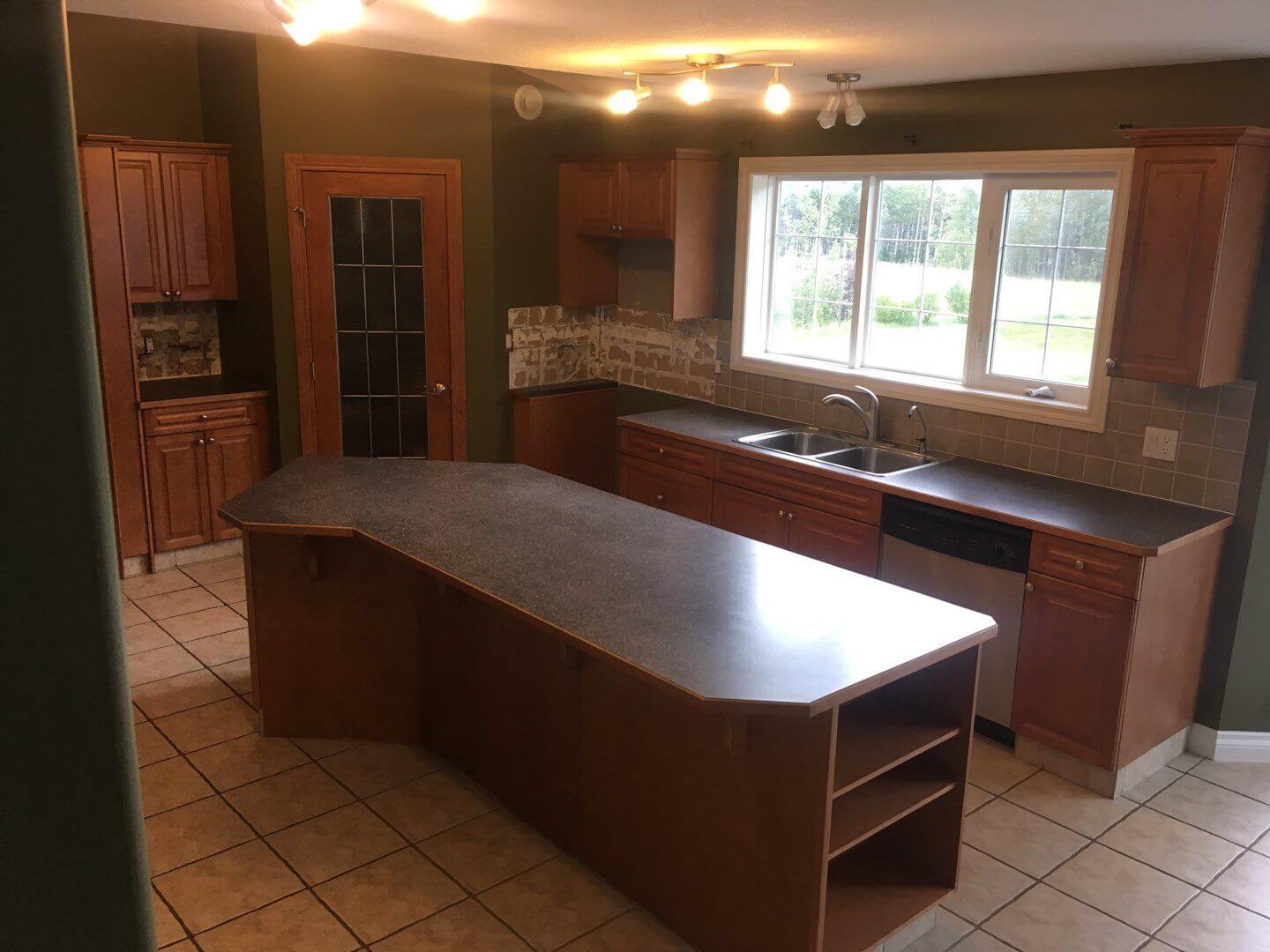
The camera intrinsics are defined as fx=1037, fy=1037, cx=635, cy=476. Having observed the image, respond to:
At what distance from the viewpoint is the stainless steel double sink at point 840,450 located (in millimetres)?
4836

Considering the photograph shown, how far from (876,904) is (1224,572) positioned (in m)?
2.11

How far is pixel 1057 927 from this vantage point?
305 centimetres

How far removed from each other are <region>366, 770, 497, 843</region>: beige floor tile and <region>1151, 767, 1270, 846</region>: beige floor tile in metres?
2.44

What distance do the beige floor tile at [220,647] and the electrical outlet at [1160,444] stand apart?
394 centimetres

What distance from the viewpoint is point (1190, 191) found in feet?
11.8

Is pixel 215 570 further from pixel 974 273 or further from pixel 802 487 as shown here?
pixel 974 273

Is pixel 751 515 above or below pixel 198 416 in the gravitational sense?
below

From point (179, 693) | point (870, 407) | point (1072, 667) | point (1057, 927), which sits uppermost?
point (870, 407)

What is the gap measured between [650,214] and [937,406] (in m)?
1.94

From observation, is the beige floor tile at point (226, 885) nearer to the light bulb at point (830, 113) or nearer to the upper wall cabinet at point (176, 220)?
the upper wall cabinet at point (176, 220)

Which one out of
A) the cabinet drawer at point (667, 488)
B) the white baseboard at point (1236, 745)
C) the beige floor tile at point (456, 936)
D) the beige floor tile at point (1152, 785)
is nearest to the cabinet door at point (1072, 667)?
the beige floor tile at point (1152, 785)

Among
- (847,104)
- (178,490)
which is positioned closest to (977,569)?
(847,104)

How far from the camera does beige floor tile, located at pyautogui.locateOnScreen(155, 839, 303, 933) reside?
3000 millimetres

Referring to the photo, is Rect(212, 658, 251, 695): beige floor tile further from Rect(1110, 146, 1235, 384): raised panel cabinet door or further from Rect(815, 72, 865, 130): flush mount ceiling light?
Answer: Rect(1110, 146, 1235, 384): raised panel cabinet door
